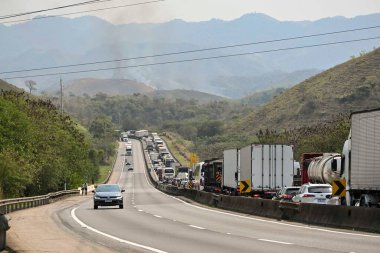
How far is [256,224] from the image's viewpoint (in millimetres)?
33250

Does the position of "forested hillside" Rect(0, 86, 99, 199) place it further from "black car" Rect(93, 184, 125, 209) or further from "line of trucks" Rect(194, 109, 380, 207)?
"black car" Rect(93, 184, 125, 209)

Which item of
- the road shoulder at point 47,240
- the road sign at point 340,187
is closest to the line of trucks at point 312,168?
the road sign at point 340,187

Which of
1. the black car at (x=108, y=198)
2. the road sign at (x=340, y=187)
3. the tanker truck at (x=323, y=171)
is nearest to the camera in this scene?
the road sign at (x=340, y=187)

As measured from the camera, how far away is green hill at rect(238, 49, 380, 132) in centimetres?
17100

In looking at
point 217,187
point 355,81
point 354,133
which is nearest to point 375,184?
point 354,133


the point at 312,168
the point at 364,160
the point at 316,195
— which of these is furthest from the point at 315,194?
the point at 312,168

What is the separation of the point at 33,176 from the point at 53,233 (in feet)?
228

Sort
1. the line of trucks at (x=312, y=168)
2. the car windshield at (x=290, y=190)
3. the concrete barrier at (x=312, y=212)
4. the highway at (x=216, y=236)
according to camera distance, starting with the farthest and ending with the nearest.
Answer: the car windshield at (x=290, y=190) → the line of trucks at (x=312, y=168) → the concrete barrier at (x=312, y=212) → the highway at (x=216, y=236)

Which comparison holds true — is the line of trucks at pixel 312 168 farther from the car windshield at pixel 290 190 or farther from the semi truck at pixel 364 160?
the car windshield at pixel 290 190

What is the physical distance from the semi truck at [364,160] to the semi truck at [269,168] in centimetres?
1897

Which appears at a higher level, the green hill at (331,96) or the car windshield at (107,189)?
the green hill at (331,96)

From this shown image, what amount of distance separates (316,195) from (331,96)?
144m

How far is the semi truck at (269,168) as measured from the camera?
175ft

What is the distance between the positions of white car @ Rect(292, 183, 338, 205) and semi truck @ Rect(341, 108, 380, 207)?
425 cm
